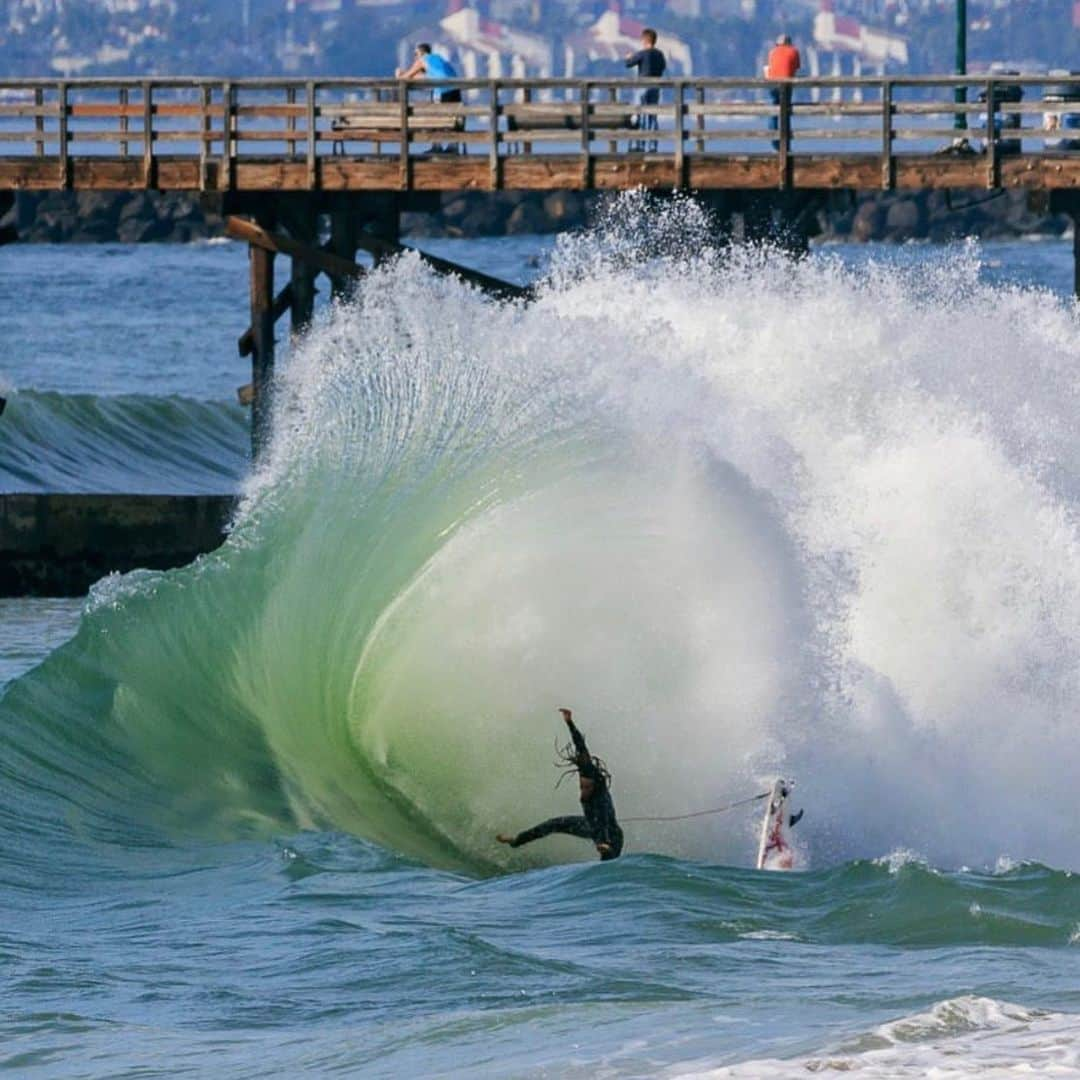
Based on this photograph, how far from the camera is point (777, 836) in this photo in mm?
12281

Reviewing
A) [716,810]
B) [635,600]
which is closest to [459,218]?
[635,600]

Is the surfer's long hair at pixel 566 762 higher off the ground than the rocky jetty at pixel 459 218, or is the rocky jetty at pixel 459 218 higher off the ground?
the rocky jetty at pixel 459 218

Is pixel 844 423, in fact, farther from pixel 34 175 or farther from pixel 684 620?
pixel 34 175

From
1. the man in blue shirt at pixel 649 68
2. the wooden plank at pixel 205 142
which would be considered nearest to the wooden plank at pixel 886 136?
the man in blue shirt at pixel 649 68

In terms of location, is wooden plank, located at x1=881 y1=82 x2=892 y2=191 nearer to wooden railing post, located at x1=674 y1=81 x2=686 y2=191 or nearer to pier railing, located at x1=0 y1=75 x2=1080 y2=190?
pier railing, located at x1=0 y1=75 x2=1080 y2=190

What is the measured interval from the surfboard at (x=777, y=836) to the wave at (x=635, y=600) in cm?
33

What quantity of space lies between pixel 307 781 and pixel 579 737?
263cm

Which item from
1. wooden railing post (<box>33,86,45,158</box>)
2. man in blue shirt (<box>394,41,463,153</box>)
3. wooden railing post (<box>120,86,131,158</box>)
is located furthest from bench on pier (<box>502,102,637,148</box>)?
wooden railing post (<box>33,86,45,158</box>)

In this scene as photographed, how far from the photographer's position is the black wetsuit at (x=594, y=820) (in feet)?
40.2

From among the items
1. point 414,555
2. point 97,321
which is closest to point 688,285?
point 414,555

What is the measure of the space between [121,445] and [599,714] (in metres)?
18.9

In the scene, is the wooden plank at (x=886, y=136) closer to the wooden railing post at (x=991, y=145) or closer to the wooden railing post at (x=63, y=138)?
the wooden railing post at (x=991, y=145)

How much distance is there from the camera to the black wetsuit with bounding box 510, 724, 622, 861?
1225cm

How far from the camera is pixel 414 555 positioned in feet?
49.5
